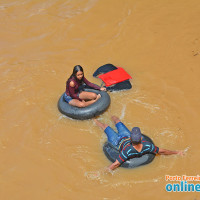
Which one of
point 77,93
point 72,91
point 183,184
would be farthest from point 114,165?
point 77,93

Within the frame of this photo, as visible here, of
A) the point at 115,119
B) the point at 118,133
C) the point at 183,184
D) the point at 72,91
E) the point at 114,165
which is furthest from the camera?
the point at 72,91

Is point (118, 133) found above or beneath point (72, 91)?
beneath

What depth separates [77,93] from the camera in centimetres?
673

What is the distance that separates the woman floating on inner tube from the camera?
6.32 metres

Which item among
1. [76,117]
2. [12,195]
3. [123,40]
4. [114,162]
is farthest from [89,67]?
[12,195]

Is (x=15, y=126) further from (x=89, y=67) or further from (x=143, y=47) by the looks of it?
(x=143, y=47)

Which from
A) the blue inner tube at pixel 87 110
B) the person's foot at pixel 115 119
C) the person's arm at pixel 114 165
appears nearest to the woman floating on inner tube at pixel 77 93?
the blue inner tube at pixel 87 110

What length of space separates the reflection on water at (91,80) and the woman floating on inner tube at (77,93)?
1.38ft

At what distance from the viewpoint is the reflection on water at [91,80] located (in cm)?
527

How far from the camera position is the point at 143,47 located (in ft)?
28.6

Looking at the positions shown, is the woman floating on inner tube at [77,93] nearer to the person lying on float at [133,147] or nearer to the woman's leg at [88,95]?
the woman's leg at [88,95]

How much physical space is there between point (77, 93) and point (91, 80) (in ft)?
3.57

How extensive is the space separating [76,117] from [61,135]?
52cm

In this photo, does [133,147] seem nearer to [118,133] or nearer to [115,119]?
[118,133]
